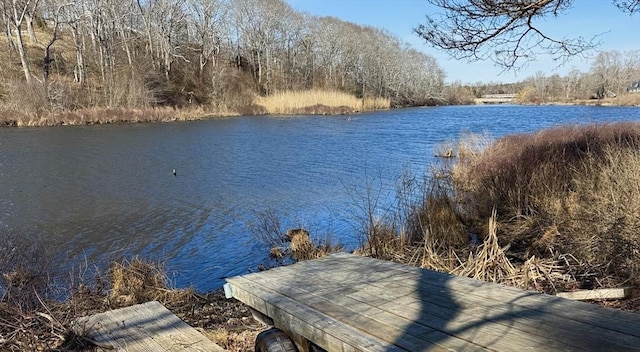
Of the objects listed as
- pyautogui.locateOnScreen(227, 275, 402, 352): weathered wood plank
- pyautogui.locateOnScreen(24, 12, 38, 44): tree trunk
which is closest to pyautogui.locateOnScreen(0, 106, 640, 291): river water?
pyautogui.locateOnScreen(227, 275, 402, 352): weathered wood plank

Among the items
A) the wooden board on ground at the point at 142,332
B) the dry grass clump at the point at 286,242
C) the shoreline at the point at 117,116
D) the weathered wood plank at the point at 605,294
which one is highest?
the shoreline at the point at 117,116

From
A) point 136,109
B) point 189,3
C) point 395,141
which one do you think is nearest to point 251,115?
point 136,109

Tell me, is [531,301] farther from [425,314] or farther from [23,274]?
[23,274]

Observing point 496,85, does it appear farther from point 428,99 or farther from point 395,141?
point 395,141

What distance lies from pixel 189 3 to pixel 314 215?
52.1m

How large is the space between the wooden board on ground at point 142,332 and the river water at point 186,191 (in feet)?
9.71

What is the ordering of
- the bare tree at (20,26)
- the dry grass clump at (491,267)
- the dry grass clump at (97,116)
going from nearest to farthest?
the dry grass clump at (491,267), the dry grass clump at (97,116), the bare tree at (20,26)

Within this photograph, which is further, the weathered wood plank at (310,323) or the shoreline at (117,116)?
the shoreline at (117,116)

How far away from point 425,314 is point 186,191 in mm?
11537

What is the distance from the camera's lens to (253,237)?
9180 mm

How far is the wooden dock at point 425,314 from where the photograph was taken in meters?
2.29

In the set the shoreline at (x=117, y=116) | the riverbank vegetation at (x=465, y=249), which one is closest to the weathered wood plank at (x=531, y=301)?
the riverbank vegetation at (x=465, y=249)

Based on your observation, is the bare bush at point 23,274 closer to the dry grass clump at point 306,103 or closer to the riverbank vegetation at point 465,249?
the riverbank vegetation at point 465,249

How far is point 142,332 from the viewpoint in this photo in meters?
3.56
